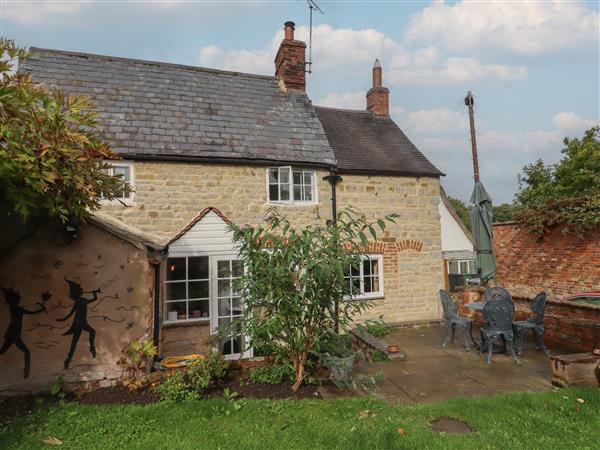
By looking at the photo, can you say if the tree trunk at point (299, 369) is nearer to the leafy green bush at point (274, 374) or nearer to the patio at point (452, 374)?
the leafy green bush at point (274, 374)

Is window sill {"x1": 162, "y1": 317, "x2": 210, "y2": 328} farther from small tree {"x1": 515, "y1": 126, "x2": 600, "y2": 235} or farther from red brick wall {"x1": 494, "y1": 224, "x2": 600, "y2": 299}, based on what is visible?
small tree {"x1": 515, "y1": 126, "x2": 600, "y2": 235}

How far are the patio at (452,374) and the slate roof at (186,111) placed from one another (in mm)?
5907

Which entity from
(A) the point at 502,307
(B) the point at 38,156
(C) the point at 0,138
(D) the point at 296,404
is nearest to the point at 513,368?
(A) the point at 502,307

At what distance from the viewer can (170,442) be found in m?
4.04

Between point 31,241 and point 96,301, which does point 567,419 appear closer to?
point 96,301

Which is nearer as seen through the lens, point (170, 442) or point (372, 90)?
point (170, 442)

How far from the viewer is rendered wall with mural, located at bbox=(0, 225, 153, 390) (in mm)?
5461

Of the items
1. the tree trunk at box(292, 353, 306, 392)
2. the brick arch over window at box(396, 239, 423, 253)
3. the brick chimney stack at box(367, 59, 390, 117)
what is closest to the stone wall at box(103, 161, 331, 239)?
the brick arch over window at box(396, 239, 423, 253)

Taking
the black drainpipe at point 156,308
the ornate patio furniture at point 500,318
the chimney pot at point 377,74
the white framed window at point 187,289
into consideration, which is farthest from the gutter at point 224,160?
the chimney pot at point 377,74

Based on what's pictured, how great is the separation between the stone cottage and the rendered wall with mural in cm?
83

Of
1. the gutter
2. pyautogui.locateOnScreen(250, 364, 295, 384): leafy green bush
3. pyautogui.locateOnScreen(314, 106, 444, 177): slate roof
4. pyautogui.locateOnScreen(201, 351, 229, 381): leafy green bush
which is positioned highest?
pyautogui.locateOnScreen(314, 106, 444, 177): slate roof

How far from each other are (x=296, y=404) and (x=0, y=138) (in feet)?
16.3

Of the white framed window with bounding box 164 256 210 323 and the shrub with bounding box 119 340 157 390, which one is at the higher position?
the white framed window with bounding box 164 256 210 323

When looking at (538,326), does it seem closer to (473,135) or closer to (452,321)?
(452,321)
